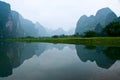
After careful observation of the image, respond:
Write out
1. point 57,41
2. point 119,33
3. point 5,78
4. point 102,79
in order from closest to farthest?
point 102,79 < point 5,78 < point 119,33 < point 57,41

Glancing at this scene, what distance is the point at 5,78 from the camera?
16.1 m

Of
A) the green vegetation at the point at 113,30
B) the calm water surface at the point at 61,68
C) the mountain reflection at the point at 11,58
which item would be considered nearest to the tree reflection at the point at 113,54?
the calm water surface at the point at 61,68

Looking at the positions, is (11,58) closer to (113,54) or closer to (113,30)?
(113,54)

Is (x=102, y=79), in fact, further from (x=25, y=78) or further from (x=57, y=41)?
(x=57, y=41)

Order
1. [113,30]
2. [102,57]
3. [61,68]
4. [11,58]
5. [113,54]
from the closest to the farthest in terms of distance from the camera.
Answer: [61,68]
[102,57]
[11,58]
[113,54]
[113,30]

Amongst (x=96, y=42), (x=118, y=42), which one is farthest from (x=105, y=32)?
(x=118, y=42)

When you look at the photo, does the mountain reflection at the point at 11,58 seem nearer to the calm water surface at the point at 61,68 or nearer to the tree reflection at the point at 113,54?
the calm water surface at the point at 61,68

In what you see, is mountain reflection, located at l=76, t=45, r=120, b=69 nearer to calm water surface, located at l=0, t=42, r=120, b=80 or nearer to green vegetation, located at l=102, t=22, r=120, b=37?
calm water surface, located at l=0, t=42, r=120, b=80

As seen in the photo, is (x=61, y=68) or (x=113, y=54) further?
(x=113, y=54)

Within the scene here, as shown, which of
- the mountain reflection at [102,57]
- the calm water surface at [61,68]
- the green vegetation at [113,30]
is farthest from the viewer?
the green vegetation at [113,30]

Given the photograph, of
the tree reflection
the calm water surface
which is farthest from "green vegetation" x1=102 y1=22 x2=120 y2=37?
the calm water surface

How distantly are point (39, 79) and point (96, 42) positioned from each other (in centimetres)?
5244

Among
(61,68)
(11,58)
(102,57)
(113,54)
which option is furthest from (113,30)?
(61,68)

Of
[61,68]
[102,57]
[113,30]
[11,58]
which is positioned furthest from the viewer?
[113,30]
